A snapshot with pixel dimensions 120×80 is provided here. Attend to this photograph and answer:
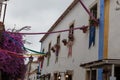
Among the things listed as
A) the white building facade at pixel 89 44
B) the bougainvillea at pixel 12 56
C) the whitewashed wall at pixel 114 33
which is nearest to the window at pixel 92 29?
the white building facade at pixel 89 44

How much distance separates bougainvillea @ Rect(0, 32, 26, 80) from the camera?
1390 centimetres

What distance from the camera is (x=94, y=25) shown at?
14656 millimetres

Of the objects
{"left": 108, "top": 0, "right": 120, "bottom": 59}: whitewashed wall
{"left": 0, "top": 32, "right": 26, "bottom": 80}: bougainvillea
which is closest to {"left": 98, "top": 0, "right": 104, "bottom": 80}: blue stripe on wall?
{"left": 108, "top": 0, "right": 120, "bottom": 59}: whitewashed wall

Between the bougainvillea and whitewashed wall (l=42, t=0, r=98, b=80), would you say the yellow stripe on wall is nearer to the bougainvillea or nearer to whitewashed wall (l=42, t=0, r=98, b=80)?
whitewashed wall (l=42, t=0, r=98, b=80)

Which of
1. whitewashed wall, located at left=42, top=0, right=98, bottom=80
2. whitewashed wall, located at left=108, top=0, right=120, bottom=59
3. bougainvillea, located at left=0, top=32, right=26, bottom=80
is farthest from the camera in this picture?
whitewashed wall, located at left=42, top=0, right=98, bottom=80

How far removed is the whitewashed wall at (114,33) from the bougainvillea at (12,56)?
3958mm

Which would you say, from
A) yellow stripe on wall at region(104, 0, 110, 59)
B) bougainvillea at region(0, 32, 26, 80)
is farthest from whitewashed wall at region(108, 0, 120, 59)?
bougainvillea at region(0, 32, 26, 80)

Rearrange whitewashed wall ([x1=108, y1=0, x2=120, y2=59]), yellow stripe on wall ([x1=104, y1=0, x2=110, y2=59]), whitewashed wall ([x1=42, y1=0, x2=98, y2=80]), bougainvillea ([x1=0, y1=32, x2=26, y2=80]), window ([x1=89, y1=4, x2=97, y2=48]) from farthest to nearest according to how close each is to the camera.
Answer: whitewashed wall ([x1=42, y1=0, x2=98, y2=80]) < window ([x1=89, y1=4, x2=97, y2=48]) < bougainvillea ([x1=0, y1=32, x2=26, y2=80]) < yellow stripe on wall ([x1=104, y1=0, x2=110, y2=59]) < whitewashed wall ([x1=108, y1=0, x2=120, y2=59])

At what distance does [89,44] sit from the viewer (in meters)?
15.4

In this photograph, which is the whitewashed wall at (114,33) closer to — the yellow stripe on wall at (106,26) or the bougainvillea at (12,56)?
the yellow stripe on wall at (106,26)

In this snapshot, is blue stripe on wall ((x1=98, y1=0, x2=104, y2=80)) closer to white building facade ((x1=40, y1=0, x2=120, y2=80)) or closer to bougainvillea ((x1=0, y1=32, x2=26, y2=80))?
white building facade ((x1=40, y1=0, x2=120, y2=80))

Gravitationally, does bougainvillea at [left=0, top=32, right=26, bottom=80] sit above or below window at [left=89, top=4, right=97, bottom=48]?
below

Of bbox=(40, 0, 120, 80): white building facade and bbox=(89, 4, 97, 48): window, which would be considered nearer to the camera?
bbox=(40, 0, 120, 80): white building facade

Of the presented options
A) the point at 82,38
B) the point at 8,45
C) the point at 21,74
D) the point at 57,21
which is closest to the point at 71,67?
the point at 82,38
